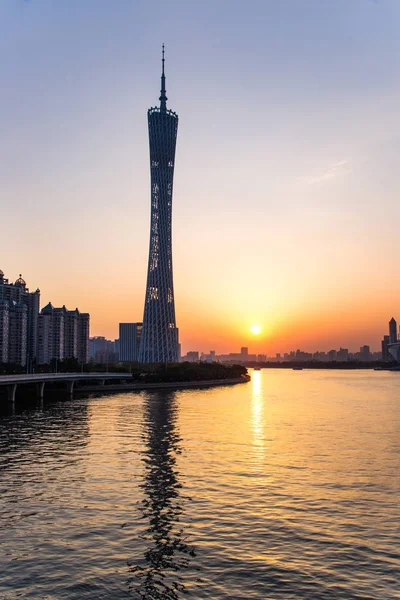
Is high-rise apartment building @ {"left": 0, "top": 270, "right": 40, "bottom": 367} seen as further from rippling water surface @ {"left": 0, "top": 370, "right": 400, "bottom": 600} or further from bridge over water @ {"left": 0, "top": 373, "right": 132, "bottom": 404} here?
rippling water surface @ {"left": 0, "top": 370, "right": 400, "bottom": 600}

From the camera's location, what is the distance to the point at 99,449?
39.5 m

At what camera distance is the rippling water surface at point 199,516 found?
1667 cm

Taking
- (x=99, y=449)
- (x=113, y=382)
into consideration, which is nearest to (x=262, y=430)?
(x=99, y=449)

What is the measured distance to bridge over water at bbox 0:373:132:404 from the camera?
76562 millimetres

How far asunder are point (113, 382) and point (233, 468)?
321ft

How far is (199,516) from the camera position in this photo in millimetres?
23094

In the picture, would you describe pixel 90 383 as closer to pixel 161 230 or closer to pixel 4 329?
pixel 4 329

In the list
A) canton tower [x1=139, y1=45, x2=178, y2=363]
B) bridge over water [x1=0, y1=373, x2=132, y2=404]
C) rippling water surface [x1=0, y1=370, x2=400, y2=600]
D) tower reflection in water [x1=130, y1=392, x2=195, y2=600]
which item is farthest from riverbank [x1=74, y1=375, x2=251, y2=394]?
tower reflection in water [x1=130, y1=392, x2=195, y2=600]

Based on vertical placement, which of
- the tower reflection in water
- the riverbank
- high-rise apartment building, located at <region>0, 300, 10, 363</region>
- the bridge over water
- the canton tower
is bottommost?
the tower reflection in water

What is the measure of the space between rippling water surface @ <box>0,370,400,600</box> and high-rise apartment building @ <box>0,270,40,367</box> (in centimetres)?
11482

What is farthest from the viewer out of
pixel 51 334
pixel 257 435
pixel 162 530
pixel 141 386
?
pixel 51 334

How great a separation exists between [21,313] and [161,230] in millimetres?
47107

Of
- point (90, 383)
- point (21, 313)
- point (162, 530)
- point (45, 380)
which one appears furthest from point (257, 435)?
point (21, 313)

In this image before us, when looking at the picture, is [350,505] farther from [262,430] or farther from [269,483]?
[262,430]
